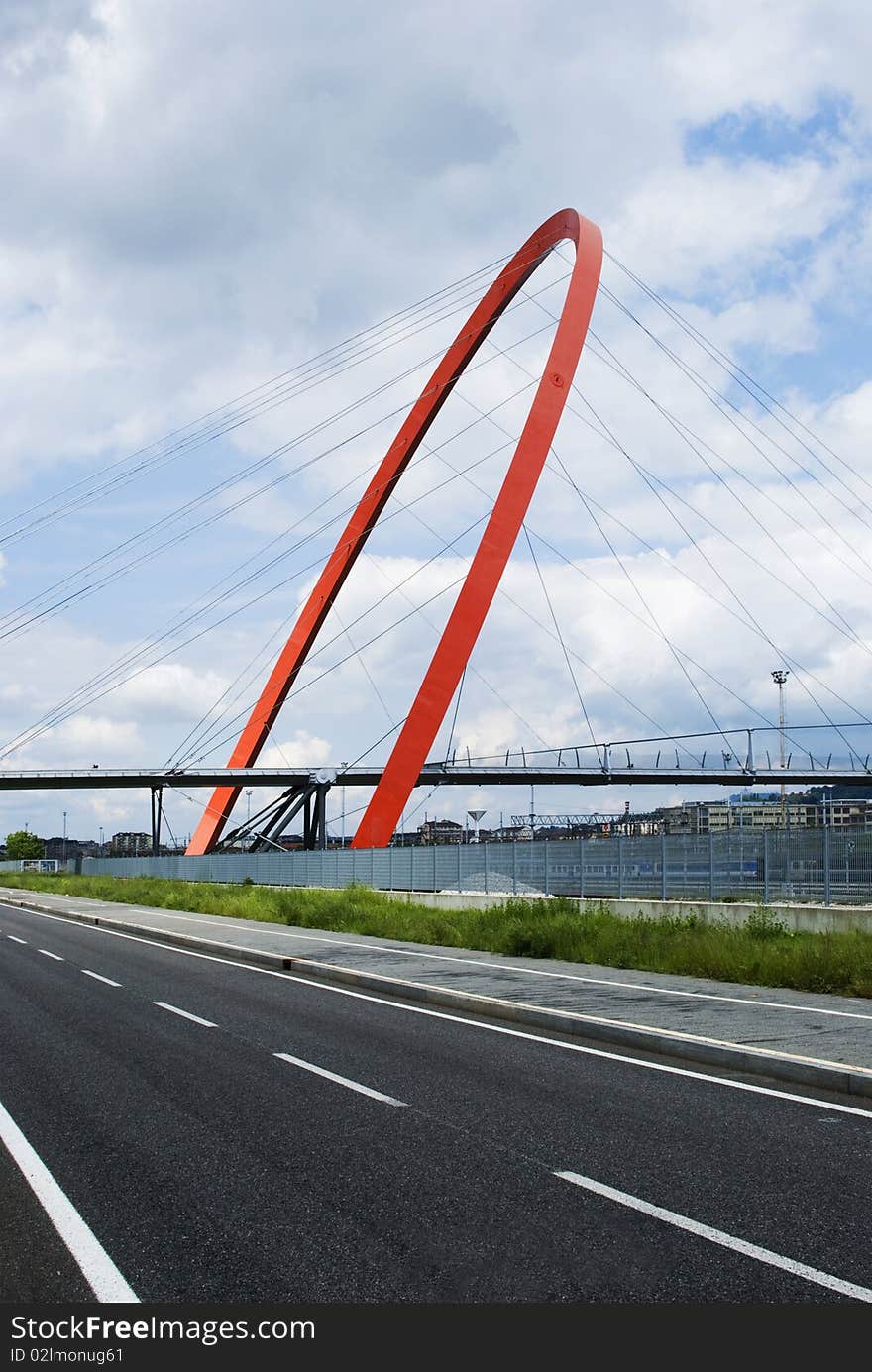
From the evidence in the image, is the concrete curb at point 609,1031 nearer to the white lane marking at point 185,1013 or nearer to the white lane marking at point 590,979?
the white lane marking at point 590,979

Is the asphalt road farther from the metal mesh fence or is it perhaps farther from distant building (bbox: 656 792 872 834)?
distant building (bbox: 656 792 872 834)

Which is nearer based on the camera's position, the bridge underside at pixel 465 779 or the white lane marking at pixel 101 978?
the white lane marking at pixel 101 978

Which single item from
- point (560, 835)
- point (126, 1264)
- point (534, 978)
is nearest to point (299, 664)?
point (560, 835)

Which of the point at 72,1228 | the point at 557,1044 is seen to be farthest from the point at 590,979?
the point at 72,1228

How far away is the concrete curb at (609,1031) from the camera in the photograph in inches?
403

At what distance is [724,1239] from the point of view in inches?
235

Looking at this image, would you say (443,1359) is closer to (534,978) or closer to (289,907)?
(534,978)

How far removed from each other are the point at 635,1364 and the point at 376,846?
140 feet

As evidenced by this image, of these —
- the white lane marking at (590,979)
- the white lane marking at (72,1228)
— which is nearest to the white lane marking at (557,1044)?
the white lane marking at (590,979)

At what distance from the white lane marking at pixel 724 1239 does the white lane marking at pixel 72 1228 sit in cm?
277

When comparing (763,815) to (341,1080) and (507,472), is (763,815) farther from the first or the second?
(341,1080)

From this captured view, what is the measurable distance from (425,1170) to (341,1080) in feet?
10.5

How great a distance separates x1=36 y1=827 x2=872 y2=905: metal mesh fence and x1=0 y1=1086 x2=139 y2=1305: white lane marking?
18620mm

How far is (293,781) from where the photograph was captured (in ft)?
247
